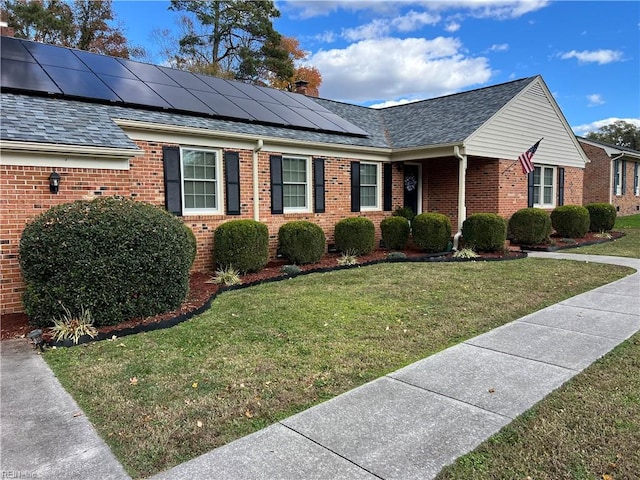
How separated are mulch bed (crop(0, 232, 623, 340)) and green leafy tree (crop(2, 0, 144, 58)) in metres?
19.6

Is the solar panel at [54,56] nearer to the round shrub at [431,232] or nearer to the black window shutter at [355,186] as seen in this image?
the black window shutter at [355,186]

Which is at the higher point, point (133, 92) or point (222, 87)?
point (222, 87)

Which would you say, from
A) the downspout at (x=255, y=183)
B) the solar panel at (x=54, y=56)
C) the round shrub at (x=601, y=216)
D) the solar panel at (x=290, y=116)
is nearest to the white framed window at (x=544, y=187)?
the round shrub at (x=601, y=216)

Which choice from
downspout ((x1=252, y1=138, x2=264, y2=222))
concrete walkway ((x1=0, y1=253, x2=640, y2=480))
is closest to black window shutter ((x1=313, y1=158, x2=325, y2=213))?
downspout ((x1=252, y1=138, x2=264, y2=222))

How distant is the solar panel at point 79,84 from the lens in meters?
8.01

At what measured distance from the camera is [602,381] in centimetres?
359

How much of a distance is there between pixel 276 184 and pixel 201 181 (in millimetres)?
1823

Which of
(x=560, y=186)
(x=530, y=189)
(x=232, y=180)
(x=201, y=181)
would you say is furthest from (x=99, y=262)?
(x=560, y=186)

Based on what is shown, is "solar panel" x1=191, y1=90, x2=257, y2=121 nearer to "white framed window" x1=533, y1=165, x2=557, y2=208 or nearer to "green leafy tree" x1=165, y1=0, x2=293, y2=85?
"white framed window" x1=533, y1=165, x2=557, y2=208

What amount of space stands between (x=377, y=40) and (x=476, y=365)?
14.4 meters

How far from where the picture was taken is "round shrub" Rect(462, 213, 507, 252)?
11164mm

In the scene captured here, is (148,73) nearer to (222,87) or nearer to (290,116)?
(222,87)

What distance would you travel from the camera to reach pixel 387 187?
12.7m

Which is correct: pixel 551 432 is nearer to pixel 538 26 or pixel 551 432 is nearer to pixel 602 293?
pixel 602 293
